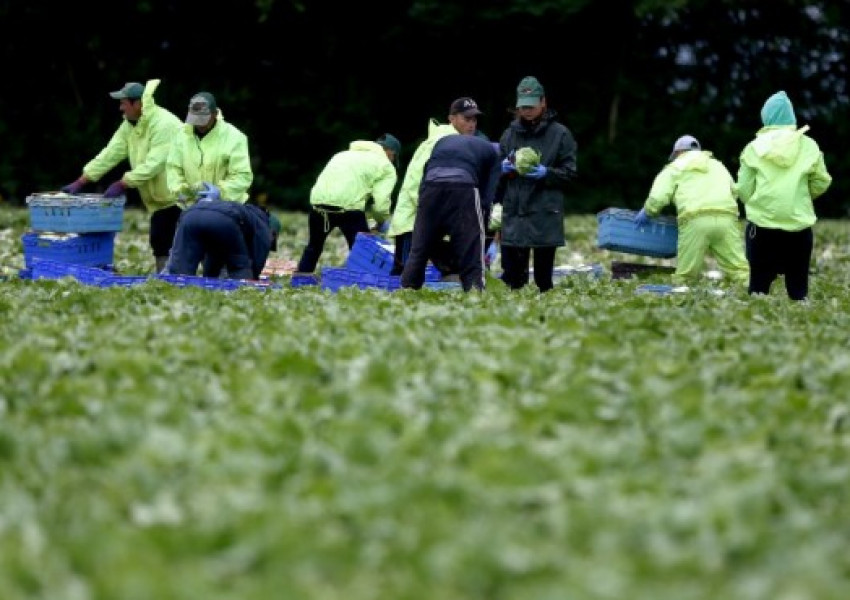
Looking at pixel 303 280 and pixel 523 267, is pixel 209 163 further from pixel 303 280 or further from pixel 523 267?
pixel 523 267

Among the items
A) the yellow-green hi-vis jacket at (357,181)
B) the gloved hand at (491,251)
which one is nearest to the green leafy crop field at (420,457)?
the yellow-green hi-vis jacket at (357,181)

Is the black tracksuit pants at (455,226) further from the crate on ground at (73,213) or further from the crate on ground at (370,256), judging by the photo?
the crate on ground at (73,213)

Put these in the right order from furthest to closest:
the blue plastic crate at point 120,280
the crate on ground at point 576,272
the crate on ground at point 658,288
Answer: the crate on ground at point 576,272 < the crate on ground at point 658,288 < the blue plastic crate at point 120,280

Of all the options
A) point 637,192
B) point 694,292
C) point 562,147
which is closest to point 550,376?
point 694,292

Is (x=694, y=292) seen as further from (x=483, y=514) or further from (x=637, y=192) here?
(x=637, y=192)

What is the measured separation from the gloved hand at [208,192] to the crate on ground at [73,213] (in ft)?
3.03

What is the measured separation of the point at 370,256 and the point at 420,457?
29.7ft

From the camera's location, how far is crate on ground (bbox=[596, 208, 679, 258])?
15805 mm

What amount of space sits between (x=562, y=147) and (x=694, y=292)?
6.17 feet

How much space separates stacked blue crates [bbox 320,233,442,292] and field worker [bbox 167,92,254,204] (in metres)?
1.11

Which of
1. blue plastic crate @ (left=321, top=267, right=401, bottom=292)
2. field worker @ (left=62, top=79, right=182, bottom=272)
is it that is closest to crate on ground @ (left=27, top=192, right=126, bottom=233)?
field worker @ (left=62, top=79, right=182, bottom=272)

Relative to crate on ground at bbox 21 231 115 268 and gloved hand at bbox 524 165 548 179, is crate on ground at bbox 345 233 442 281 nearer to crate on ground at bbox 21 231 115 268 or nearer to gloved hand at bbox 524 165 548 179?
gloved hand at bbox 524 165 548 179

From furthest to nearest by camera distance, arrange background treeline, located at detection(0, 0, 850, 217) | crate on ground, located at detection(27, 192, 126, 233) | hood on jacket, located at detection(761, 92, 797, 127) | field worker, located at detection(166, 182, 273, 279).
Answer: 1. background treeline, located at detection(0, 0, 850, 217)
2. crate on ground, located at detection(27, 192, 126, 233)
3. field worker, located at detection(166, 182, 273, 279)
4. hood on jacket, located at detection(761, 92, 797, 127)

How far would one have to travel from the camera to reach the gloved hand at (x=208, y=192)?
1450 cm
